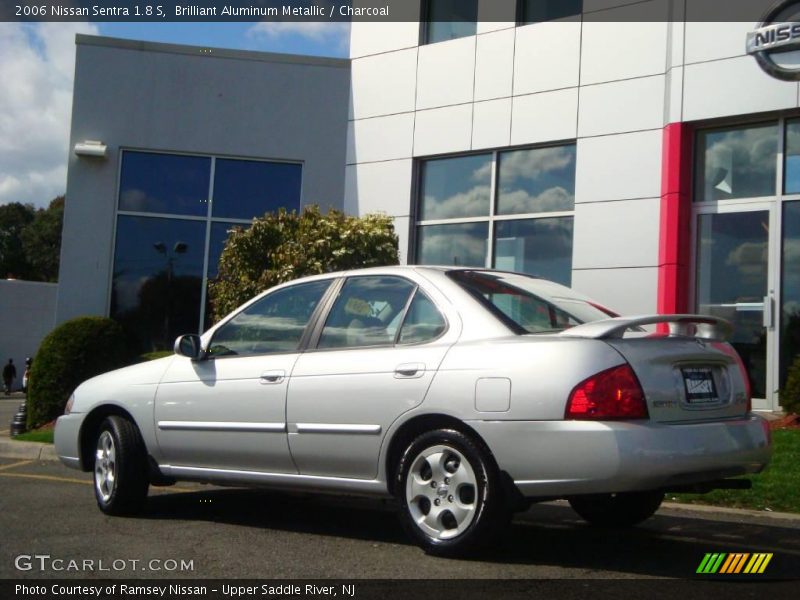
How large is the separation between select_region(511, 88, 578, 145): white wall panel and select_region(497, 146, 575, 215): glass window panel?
26 cm

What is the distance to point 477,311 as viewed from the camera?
206 inches

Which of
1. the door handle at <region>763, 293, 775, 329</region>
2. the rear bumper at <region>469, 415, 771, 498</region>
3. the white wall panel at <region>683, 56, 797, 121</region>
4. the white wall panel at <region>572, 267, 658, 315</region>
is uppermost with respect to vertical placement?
the white wall panel at <region>683, 56, 797, 121</region>

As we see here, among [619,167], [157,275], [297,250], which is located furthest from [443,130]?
[157,275]

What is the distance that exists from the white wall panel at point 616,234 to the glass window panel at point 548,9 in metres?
2.73

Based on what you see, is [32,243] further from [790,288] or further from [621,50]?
[790,288]

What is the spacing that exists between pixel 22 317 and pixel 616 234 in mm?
31197

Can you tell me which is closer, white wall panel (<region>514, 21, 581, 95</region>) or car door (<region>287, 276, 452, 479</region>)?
car door (<region>287, 276, 452, 479</region>)

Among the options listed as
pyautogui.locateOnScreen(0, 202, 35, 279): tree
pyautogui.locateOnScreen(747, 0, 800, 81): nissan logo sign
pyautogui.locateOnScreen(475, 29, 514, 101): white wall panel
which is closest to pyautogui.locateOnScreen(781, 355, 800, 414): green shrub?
pyautogui.locateOnScreen(747, 0, 800, 81): nissan logo sign

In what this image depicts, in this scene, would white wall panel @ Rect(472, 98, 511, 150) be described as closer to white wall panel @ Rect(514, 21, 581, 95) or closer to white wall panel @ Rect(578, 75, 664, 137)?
white wall panel @ Rect(514, 21, 581, 95)

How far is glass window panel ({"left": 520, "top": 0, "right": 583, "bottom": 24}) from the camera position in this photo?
43.9ft

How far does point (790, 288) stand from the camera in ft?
37.2

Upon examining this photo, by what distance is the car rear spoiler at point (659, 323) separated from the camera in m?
4.79

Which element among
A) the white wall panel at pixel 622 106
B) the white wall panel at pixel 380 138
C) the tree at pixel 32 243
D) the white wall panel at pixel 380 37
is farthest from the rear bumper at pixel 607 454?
the tree at pixel 32 243

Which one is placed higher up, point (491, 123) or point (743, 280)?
point (491, 123)
